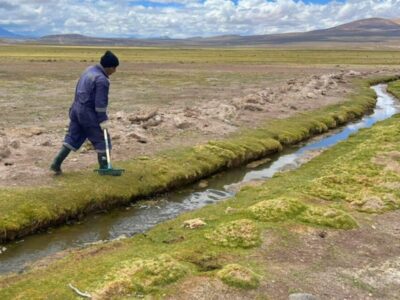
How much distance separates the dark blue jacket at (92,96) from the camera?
17.0 m

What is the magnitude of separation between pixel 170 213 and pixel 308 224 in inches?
212

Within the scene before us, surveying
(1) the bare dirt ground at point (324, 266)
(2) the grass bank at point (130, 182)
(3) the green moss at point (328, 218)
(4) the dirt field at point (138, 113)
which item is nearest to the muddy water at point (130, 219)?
(2) the grass bank at point (130, 182)

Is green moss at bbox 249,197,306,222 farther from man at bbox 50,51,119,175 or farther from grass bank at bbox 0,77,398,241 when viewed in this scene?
man at bbox 50,51,119,175

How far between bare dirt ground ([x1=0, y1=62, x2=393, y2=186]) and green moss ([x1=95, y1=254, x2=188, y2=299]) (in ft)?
26.7

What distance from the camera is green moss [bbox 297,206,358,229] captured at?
1476 centimetres

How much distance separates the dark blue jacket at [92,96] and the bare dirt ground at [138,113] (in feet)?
9.60

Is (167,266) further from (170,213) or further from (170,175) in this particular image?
(170,175)

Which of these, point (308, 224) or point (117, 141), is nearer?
point (308, 224)

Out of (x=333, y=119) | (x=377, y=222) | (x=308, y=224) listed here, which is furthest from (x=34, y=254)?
(x=333, y=119)

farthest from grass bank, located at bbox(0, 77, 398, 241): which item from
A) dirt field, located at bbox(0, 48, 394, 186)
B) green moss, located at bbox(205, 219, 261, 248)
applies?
green moss, located at bbox(205, 219, 261, 248)

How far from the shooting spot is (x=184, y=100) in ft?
160

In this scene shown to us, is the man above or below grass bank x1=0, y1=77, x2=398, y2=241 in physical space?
above

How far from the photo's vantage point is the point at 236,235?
44.2 feet

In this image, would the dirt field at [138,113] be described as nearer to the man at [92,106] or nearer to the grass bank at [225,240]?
the man at [92,106]
